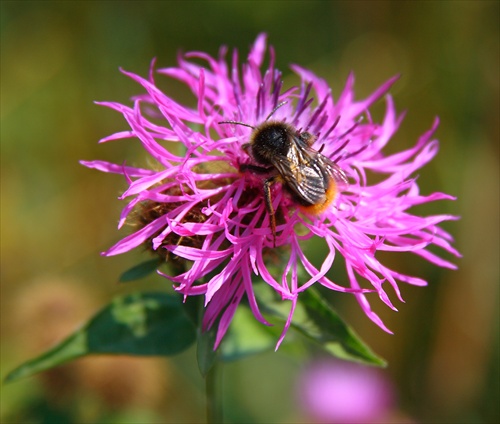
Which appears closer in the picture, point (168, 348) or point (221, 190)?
point (221, 190)

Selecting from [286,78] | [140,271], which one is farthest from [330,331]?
[286,78]

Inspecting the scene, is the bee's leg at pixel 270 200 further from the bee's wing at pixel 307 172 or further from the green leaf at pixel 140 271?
the green leaf at pixel 140 271

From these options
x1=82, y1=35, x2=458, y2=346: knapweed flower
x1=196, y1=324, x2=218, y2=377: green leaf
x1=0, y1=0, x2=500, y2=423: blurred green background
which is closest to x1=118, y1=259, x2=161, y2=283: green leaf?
x1=82, y1=35, x2=458, y2=346: knapweed flower

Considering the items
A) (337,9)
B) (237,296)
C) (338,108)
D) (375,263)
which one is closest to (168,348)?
(237,296)

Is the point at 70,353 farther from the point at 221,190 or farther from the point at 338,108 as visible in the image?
the point at 338,108

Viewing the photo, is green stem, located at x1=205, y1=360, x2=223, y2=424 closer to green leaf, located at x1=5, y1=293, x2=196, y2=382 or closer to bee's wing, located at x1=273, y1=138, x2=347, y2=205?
green leaf, located at x1=5, y1=293, x2=196, y2=382

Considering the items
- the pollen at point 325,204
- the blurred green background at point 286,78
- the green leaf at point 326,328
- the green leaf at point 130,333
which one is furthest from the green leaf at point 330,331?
the blurred green background at point 286,78

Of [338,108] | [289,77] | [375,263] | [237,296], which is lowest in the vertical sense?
[237,296]
